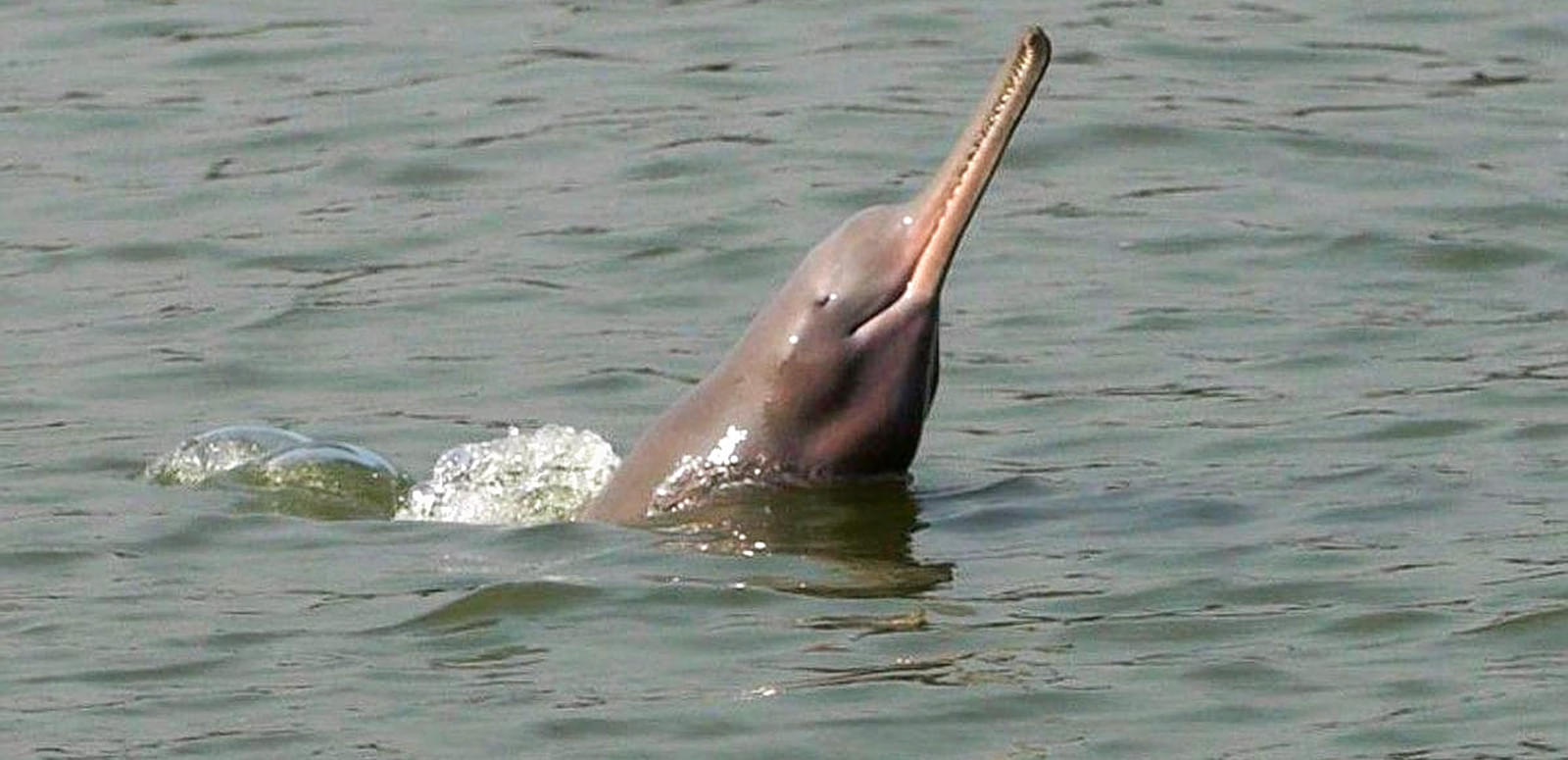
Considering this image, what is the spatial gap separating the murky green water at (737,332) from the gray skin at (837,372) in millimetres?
196

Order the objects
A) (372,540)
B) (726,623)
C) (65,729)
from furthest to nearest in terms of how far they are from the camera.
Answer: (372,540)
(726,623)
(65,729)

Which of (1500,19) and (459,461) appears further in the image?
(1500,19)

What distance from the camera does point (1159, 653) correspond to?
8.88m

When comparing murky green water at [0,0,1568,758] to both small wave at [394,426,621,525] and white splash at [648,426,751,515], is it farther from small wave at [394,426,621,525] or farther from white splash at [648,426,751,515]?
small wave at [394,426,621,525]

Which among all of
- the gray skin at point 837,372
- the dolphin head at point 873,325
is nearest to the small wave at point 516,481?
the gray skin at point 837,372

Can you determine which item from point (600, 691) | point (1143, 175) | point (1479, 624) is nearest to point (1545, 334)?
point (1143, 175)

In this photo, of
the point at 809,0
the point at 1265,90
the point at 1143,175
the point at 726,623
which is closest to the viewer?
the point at 726,623

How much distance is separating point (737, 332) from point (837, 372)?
9.15ft

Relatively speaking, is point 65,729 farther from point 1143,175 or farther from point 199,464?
point 1143,175

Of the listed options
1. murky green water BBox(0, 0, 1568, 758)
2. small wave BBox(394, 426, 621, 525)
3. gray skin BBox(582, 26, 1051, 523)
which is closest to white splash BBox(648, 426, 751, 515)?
gray skin BBox(582, 26, 1051, 523)

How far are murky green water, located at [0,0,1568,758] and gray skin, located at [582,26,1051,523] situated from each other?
20cm

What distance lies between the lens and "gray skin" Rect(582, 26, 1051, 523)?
1012 centimetres

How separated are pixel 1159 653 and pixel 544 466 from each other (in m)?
2.71

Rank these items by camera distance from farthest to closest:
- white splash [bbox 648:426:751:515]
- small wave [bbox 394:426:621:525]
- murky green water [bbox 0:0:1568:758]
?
small wave [bbox 394:426:621:525] < white splash [bbox 648:426:751:515] < murky green water [bbox 0:0:1568:758]
